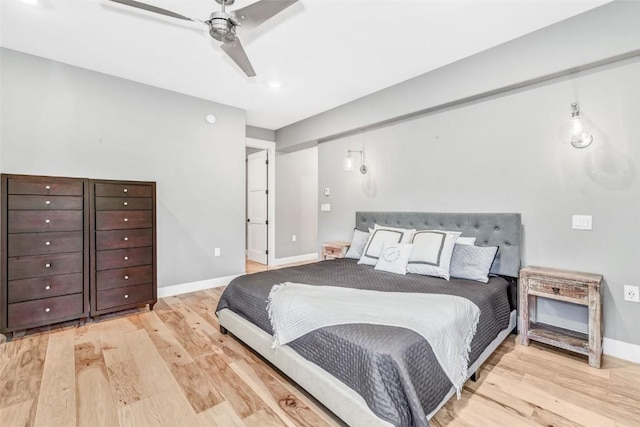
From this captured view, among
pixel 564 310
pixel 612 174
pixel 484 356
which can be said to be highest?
pixel 612 174

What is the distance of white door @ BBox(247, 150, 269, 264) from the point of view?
5.56 metres

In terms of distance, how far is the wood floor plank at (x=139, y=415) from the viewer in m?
1.56

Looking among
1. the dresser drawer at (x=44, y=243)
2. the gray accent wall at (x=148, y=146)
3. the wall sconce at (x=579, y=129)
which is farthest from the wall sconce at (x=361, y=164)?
the dresser drawer at (x=44, y=243)

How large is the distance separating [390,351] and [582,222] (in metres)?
2.15

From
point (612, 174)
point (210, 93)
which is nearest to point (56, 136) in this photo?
point (210, 93)

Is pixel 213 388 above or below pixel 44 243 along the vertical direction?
below

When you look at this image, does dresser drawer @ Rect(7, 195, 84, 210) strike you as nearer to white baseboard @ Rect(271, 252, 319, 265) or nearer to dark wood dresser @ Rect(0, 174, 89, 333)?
dark wood dresser @ Rect(0, 174, 89, 333)

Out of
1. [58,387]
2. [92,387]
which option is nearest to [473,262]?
[92,387]

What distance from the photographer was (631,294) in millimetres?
2172

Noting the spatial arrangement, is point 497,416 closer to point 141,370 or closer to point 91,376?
point 141,370

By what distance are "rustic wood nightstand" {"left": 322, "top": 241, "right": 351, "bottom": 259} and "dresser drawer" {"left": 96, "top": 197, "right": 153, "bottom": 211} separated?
2.27 meters

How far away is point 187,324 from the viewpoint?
113 inches

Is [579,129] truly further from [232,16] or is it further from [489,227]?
[232,16]

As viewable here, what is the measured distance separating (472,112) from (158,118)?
363cm
